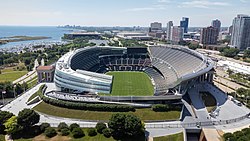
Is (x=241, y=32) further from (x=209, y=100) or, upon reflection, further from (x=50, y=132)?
(x=50, y=132)

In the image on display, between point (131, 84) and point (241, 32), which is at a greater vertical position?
point (241, 32)

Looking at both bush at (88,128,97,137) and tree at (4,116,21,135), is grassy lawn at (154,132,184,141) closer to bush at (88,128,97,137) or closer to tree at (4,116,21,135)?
bush at (88,128,97,137)

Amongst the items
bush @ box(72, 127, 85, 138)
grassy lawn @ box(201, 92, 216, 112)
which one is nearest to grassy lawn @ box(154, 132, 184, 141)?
bush @ box(72, 127, 85, 138)

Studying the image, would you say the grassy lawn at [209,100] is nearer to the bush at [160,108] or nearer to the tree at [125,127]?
the bush at [160,108]

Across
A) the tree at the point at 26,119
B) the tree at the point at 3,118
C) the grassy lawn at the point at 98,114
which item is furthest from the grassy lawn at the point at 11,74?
the tree at the point at 26,119

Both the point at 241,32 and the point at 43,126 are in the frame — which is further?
the point at 241,32

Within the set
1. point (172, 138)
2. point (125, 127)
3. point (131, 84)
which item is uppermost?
point (131, 84)

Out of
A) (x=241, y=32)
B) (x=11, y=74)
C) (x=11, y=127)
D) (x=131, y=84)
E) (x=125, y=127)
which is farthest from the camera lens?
(x=241, y=32)

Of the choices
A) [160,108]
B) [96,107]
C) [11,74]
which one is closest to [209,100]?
[160,108]
